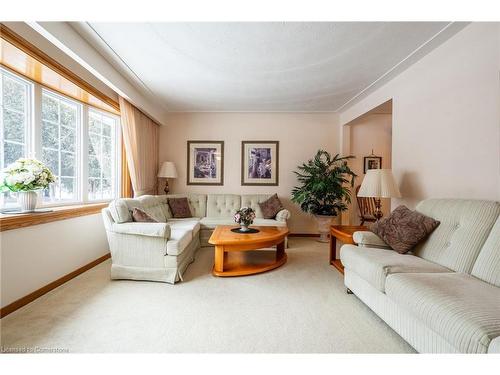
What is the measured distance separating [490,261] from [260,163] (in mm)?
3703

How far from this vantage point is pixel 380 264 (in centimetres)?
172

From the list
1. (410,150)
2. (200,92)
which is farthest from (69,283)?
(410,150)

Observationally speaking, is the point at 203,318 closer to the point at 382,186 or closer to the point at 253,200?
the point at 382,186

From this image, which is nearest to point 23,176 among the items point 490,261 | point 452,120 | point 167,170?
point 167,170

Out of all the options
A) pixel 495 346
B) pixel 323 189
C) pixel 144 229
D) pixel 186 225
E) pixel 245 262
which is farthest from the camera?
pixel 323 189

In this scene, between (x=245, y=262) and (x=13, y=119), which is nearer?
(x=13, y=119)

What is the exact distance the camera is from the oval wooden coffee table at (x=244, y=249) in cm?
263

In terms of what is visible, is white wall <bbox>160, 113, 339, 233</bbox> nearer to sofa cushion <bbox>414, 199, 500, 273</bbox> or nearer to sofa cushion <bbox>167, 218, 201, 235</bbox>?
sofa cushion <bbox>167, 218, 201, 235</bbox>

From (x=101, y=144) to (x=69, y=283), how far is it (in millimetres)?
2076

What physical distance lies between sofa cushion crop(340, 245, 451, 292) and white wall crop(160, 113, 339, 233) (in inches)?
105

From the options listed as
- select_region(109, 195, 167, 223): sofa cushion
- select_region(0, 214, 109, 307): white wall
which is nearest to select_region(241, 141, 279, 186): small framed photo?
select_region(109, 195, 167, 223): sofa cushion

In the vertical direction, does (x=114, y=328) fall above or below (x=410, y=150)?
below
